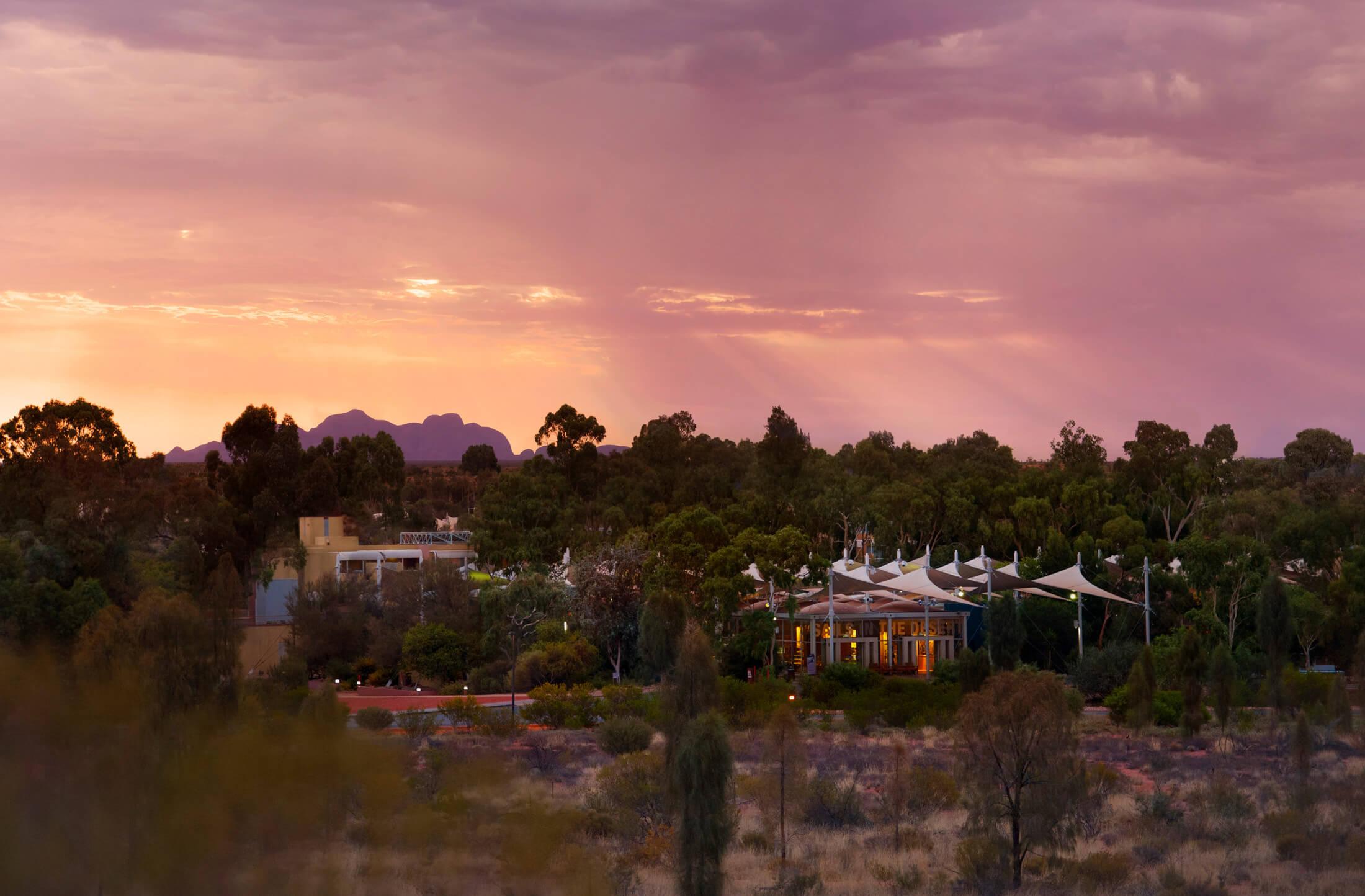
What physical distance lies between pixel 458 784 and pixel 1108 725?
56.8 ft

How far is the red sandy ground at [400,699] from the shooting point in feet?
105

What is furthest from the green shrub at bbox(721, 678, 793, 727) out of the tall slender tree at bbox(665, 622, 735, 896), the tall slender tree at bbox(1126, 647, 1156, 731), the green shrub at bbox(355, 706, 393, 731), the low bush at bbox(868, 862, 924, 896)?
the tall slender tree at bbox(665, 622, 735, 896)

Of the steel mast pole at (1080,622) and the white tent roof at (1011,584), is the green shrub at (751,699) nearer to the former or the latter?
the steel mast pole at (1080,622)

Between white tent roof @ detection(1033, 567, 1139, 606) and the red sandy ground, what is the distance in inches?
618

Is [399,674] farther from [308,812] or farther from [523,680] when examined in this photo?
[308,812]

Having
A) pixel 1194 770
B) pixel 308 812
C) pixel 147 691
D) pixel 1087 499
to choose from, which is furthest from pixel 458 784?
pixel 1087 499

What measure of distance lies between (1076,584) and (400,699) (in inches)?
767

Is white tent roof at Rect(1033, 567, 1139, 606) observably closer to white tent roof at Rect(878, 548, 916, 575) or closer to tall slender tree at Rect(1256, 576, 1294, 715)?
white tent roof at Rect(878, 548, 916, 575)

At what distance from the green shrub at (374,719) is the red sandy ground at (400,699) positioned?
2.39m

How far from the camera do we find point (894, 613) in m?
39.1

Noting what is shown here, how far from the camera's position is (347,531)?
2199 inches

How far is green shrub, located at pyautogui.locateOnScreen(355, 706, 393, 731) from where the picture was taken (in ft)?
86.2

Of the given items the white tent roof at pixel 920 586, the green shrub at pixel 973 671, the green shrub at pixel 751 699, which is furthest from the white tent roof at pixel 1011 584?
the green shrub at pixel 751 699

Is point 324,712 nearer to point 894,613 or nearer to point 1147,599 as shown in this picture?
point 894,613
